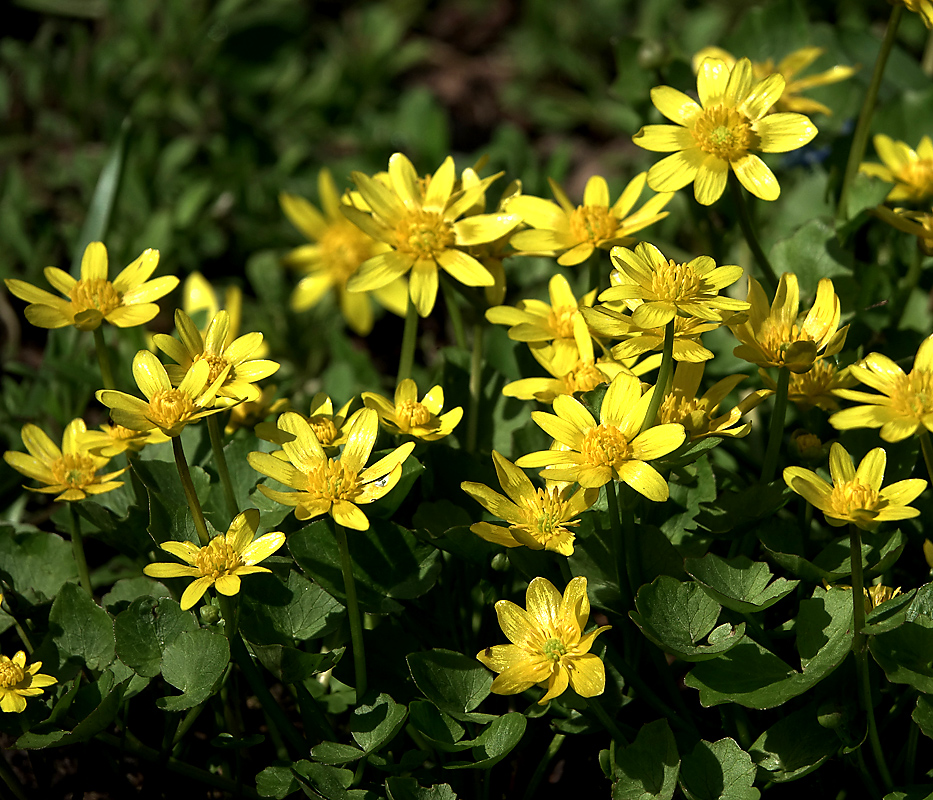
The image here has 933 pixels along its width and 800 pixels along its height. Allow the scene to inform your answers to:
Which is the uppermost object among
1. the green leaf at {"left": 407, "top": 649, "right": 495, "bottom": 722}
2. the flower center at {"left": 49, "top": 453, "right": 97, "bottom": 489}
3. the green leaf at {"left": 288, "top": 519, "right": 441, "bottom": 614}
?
the flower center at {"left": 49, "top": 453, "right": 97, "bottom": 489}

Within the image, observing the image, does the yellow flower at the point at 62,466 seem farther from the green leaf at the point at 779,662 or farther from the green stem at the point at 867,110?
the green stem at the point at 867,110

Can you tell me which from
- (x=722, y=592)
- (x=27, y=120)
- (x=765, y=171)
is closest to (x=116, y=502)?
(x=722, y=592)

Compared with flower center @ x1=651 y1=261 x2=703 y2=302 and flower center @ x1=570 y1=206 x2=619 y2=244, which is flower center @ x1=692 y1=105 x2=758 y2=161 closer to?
flower center @ x1=570 y1=206 x2=619 y2=244

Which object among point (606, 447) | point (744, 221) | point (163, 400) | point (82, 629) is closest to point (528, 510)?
point (606, 447)

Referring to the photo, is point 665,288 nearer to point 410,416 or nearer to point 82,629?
point 410,416

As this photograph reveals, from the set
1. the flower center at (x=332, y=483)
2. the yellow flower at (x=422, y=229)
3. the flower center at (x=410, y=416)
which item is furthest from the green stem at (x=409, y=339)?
A: the flower center at (x=332, y=483)

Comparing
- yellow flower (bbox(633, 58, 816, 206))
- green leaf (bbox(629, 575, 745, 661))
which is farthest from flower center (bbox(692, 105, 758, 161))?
green leaf (bbox(629, 575, 745, 661))
